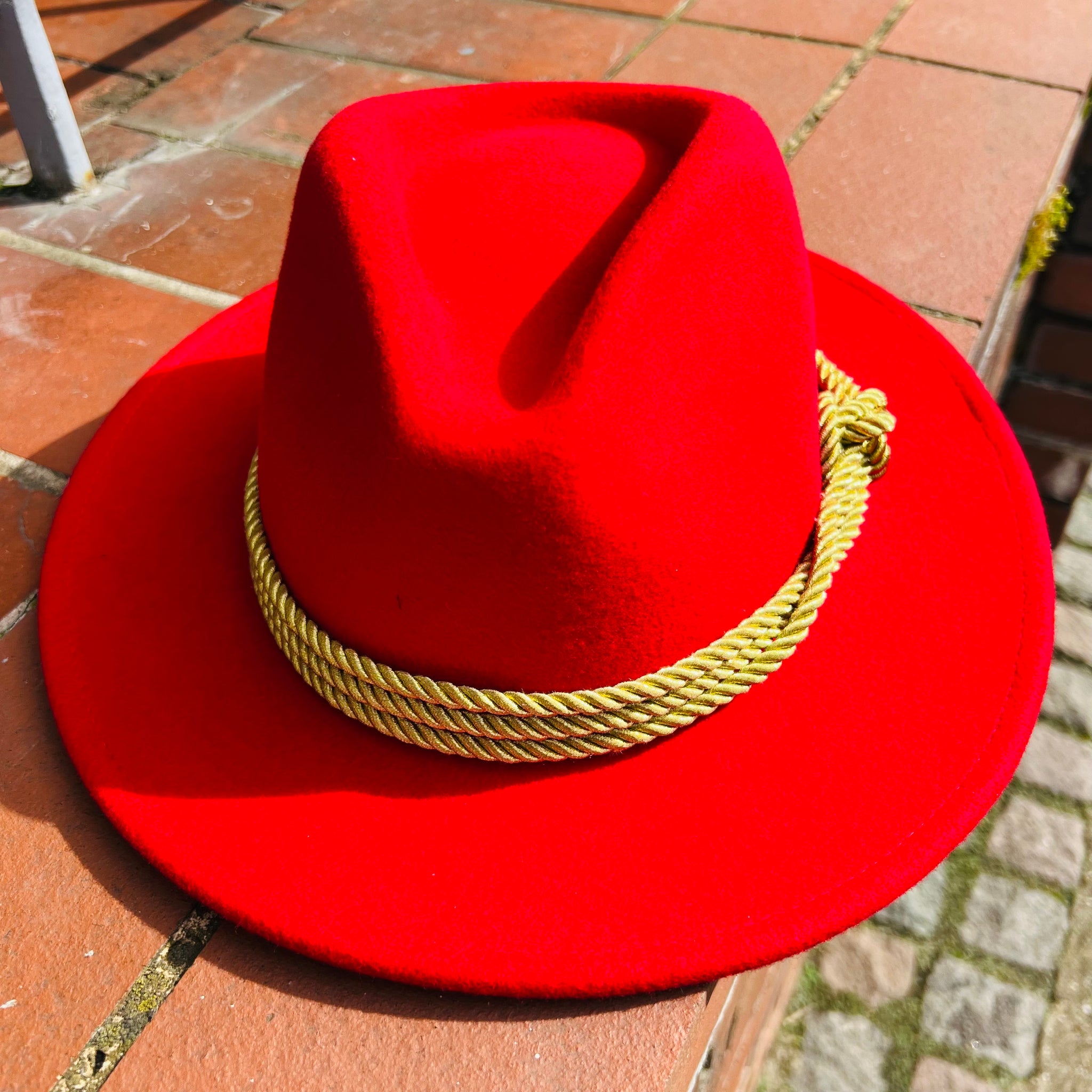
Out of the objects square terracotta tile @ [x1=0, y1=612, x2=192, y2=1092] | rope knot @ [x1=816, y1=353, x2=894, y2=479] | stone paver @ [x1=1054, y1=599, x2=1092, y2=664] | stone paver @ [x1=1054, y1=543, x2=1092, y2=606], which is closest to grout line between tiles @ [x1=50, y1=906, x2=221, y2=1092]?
square terracotta tile @ [x1=0, y1=612, x2=192, y2=1092]

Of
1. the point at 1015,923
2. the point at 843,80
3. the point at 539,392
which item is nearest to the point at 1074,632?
the point at 1015,923

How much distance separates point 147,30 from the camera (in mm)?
2141

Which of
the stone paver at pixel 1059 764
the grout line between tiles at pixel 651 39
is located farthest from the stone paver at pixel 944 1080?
the grout line between tiles at pixel 651 39

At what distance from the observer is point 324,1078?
808 mm

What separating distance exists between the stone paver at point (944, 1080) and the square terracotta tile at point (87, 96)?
2.42m

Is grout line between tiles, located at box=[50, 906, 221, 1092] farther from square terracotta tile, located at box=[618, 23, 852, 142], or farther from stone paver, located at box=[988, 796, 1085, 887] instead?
stone paver, located at box=[988, 796, 1085, 887]

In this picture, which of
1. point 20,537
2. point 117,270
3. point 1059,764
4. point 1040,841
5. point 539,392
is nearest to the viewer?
point 539,392

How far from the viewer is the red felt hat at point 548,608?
2.51 ft

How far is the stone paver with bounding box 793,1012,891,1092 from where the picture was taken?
2.01 m

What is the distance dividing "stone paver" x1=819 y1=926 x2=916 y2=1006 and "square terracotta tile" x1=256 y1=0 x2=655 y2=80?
6.22ft

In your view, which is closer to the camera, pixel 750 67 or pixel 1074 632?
pixel 750 67

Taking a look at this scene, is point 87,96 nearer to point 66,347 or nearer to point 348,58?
point 348,58

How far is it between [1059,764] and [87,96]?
2.64 m

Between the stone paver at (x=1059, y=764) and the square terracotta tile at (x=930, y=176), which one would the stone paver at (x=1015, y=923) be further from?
the square terracotta tile at (x=930, y=176)
